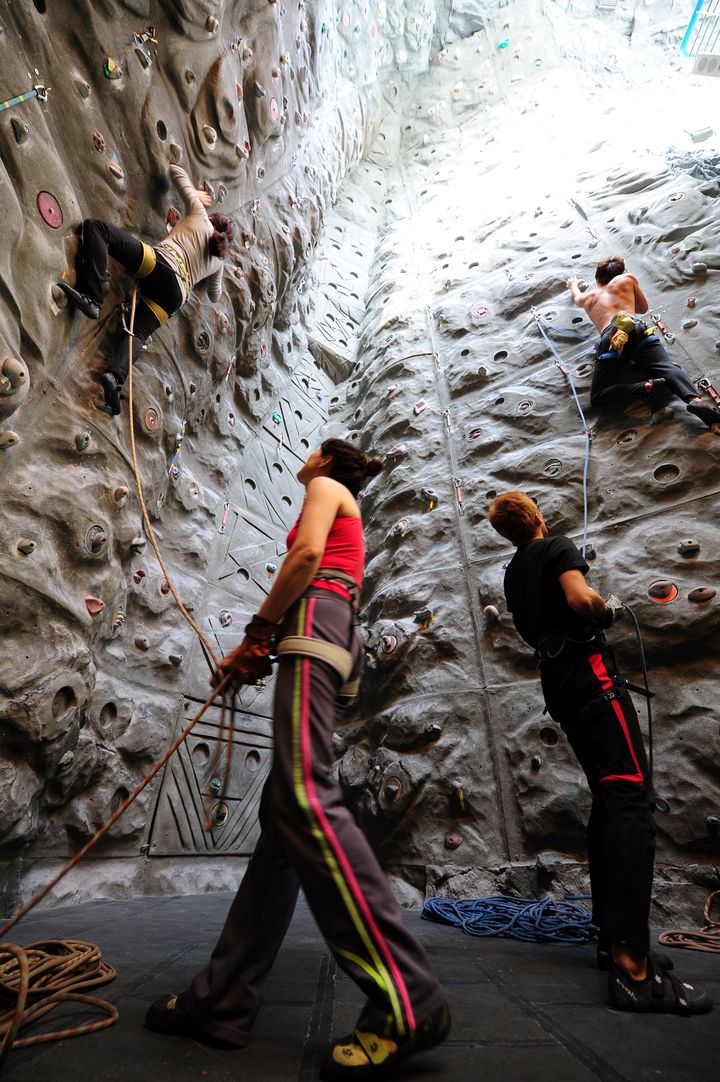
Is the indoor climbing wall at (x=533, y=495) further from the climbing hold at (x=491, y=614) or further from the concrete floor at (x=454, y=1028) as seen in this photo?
the concrete floor at (x=454, y=1028)

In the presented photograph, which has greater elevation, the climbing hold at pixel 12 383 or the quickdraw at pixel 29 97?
the quickdraw at pixel 29 97

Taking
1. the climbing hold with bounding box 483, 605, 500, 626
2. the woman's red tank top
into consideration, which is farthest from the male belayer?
the climbing hold with bounding box 483, 605, 500, 626

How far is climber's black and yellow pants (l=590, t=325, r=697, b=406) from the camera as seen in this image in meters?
3.25

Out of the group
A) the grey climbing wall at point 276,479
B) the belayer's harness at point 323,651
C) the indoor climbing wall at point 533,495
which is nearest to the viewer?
the belayer's harness at point 323,651

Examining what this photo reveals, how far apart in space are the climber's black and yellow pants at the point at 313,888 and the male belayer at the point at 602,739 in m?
0.61

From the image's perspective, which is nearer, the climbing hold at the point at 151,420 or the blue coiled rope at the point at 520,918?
the blue coiled rope at the point at 520,918

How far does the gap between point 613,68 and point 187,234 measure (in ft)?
32.9

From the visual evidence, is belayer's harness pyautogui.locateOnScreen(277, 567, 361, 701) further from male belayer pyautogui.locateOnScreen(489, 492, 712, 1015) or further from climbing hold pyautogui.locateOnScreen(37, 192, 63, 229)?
climbing hold pyautogui.locateOnScreen(37, 192, 63, 229)

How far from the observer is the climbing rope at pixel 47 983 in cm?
94

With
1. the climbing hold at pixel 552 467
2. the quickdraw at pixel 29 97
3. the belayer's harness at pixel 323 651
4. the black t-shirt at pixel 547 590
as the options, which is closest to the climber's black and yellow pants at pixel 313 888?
the belayer's harness at pixel 323 651

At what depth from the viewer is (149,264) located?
264 centimetres

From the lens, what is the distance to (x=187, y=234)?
2.97 meters

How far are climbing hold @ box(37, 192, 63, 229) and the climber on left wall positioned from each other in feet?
0.47

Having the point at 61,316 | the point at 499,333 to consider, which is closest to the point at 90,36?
the point at 61,316
